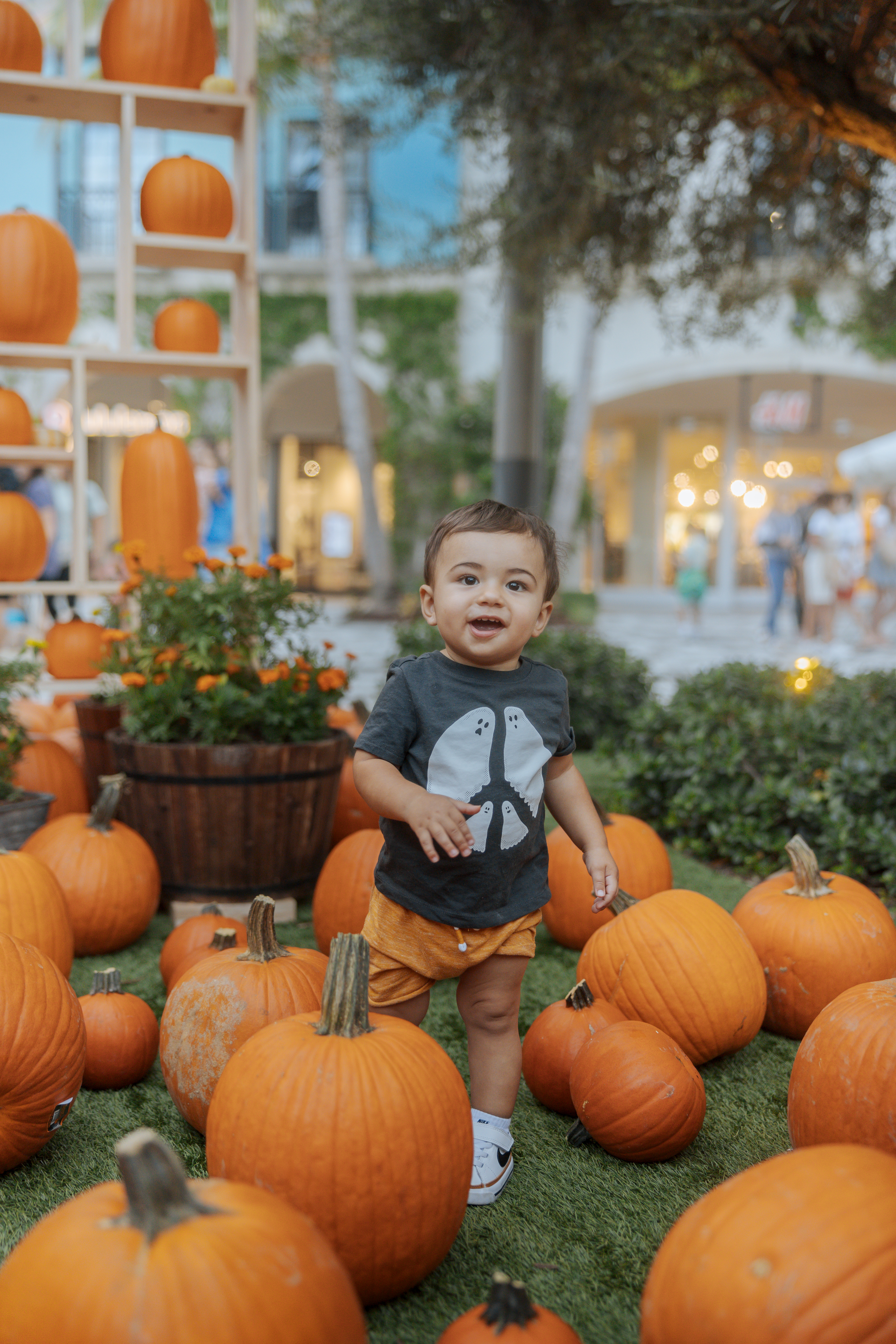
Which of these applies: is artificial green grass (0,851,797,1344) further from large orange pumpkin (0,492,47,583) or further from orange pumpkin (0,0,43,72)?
orange pumpkin (0,0,43,72)

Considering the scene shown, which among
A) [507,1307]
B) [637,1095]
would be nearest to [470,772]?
[637,1095]

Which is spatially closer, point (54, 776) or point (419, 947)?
point (419, 947)

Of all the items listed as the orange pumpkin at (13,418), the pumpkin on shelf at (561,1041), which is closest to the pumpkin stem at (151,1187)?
the pumpkin on shelf at (561,1041)

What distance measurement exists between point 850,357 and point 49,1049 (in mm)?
18634

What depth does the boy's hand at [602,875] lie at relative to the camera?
194 centimetres

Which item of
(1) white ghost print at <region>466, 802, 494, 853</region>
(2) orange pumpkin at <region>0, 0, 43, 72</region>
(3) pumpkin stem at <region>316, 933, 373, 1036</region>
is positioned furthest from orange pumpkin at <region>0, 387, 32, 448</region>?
(3) pumpkin stem at <region>316, 933, 373, 1036</region>

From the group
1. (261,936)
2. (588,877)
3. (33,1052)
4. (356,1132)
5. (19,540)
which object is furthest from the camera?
(19,540)

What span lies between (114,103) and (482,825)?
3.71m

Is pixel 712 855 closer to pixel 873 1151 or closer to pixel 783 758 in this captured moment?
pixel 783 758

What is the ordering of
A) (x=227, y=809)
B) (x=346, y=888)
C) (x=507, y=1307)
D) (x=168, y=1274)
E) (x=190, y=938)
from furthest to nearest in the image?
(x=227, y=809) → (x=346, y=888) → (x=190, y=938) → (x=507, y=1307) → (x=168, y=1274)

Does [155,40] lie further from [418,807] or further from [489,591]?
[418,807]

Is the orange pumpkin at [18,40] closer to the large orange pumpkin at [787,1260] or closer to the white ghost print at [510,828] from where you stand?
the white ghost print at [510,828]

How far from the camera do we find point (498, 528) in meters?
1.87

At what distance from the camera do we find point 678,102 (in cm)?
452
